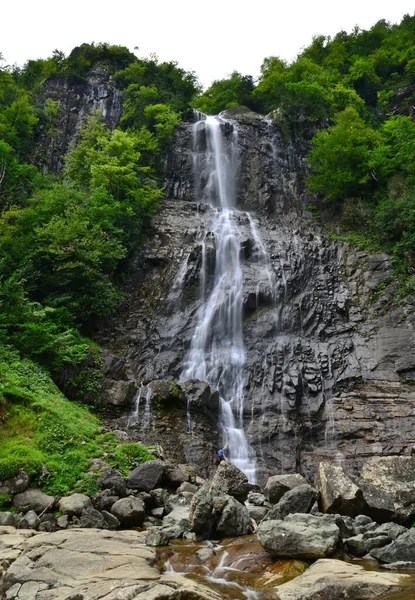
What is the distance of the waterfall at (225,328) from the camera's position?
644 inches

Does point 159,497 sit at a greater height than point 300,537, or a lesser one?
lesser

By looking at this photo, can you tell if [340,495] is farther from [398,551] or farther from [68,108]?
[68,108]

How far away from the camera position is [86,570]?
559 cm

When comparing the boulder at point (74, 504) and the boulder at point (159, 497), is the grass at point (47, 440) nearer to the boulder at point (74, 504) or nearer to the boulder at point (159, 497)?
the boulder at point (74, 504)

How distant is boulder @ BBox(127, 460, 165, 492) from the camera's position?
9.95 m

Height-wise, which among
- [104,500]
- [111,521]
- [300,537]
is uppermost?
[300,537]

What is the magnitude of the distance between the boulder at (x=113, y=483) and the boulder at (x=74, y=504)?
1.91 ft

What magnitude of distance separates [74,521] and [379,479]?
19.2ft

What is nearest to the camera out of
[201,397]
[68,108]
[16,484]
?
[16,484]

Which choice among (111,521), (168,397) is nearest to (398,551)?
(111,521)

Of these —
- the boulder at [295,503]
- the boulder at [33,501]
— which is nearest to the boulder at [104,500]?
the boulder at [33,501]

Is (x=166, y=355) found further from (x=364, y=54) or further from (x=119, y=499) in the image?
(x=364, y=54)

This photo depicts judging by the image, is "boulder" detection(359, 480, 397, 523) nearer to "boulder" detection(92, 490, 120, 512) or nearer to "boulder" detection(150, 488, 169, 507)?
"boulder" detection(150, 488, 169, 507)

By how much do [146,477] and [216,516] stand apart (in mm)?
2802
